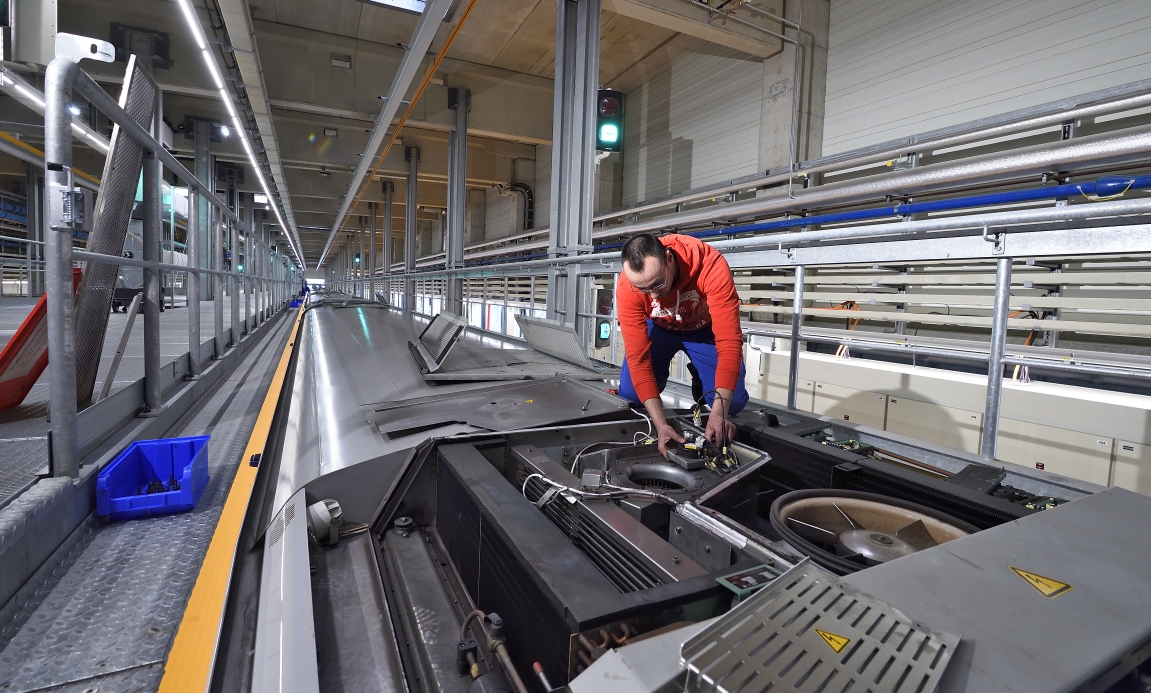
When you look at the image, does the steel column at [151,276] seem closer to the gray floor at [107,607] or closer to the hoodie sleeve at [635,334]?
the gray floor at [107,607]

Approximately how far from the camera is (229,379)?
4820 millimetres

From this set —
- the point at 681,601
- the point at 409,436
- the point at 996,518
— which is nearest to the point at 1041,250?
the point at 996,518

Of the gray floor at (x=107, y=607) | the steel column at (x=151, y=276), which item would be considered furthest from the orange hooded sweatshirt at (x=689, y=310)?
the steel column at (x=151, y=276)

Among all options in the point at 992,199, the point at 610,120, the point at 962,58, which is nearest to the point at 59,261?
the point at 610,120

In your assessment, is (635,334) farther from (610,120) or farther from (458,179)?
(458,179)

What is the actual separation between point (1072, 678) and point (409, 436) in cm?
155

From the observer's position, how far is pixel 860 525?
135cm

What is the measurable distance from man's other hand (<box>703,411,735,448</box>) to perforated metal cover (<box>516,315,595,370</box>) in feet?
5.48

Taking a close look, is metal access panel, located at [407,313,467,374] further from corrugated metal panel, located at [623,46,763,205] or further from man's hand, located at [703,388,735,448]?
corrugated metal panel, located at [623,46,763,205]

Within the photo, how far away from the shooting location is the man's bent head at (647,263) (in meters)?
1.94

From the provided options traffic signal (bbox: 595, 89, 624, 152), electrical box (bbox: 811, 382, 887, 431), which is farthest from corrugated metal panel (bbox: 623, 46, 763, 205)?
electrical box (bbox: 811, 382, 887, 431)

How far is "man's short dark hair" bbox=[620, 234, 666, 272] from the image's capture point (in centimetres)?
194

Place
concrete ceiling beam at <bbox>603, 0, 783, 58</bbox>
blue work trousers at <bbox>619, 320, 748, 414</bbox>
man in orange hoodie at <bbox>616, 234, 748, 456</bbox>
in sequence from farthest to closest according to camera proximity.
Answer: concrete ceiling beam at <bbox>603, 0, 783, 58</bbox> → blue work trousers at <bbox>619, 320, 748, 414</bbox> → man in orange hoodie at <bbox>616, 234, 748, 456</bbox>

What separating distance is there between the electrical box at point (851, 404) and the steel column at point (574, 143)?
2.08m
